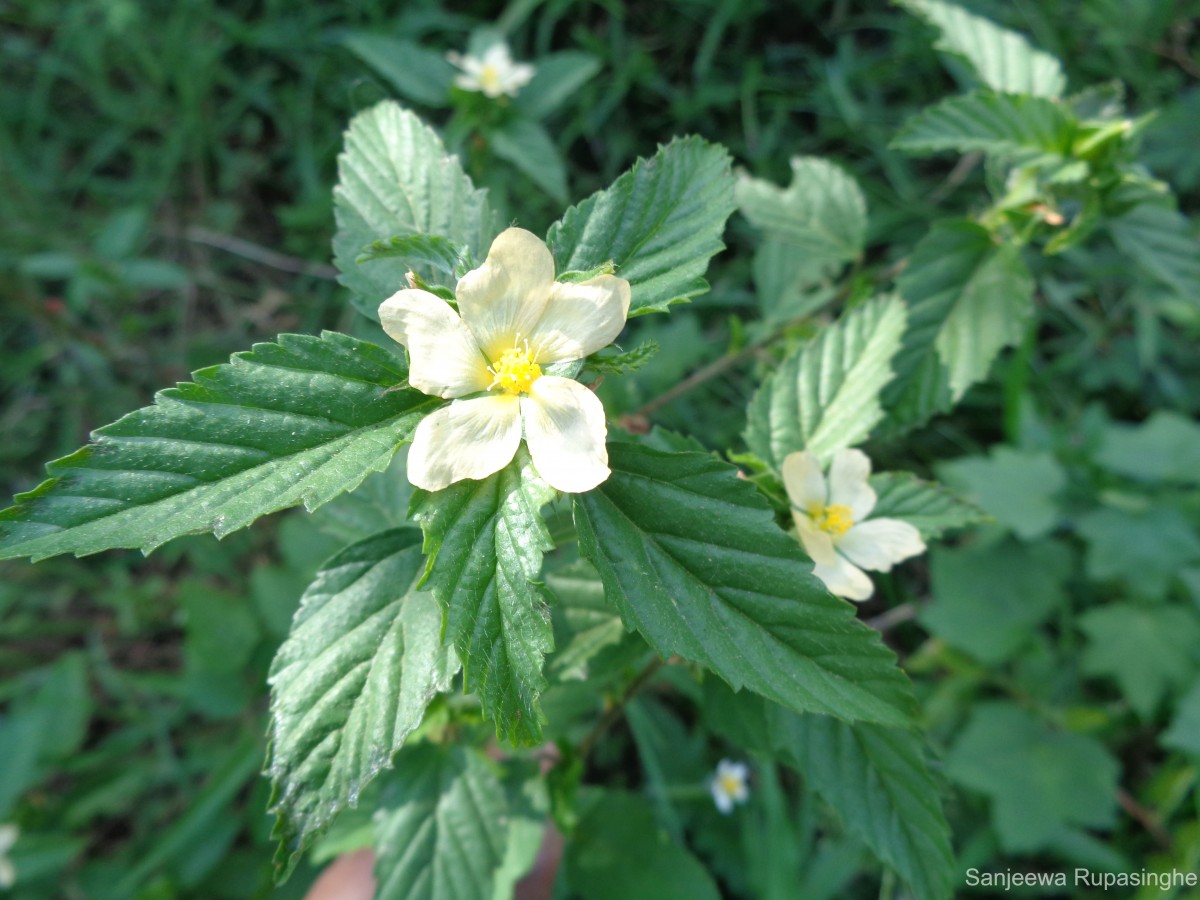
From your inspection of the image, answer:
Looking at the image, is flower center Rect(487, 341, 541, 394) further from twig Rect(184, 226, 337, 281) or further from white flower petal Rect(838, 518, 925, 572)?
twig Rect(184, 226, 337, 281)

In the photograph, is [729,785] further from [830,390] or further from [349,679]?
[349,679]

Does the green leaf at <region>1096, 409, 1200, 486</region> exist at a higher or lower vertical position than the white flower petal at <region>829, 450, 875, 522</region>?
lower

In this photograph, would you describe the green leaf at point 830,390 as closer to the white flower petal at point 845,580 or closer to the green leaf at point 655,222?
the white flower petal at point 845,580

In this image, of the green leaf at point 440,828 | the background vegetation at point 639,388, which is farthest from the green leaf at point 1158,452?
the green leaf at point 440,828

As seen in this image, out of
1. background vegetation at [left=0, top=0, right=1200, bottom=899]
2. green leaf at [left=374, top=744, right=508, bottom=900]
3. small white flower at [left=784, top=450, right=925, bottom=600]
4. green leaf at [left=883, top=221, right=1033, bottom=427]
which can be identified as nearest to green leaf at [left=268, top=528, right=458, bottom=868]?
green leaf at [left=374, top=744, right=508, bottom=900]

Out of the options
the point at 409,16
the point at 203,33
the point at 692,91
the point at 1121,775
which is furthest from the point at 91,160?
the point at 1121,775

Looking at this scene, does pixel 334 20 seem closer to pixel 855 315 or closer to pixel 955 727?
Result: pixel 855 315
